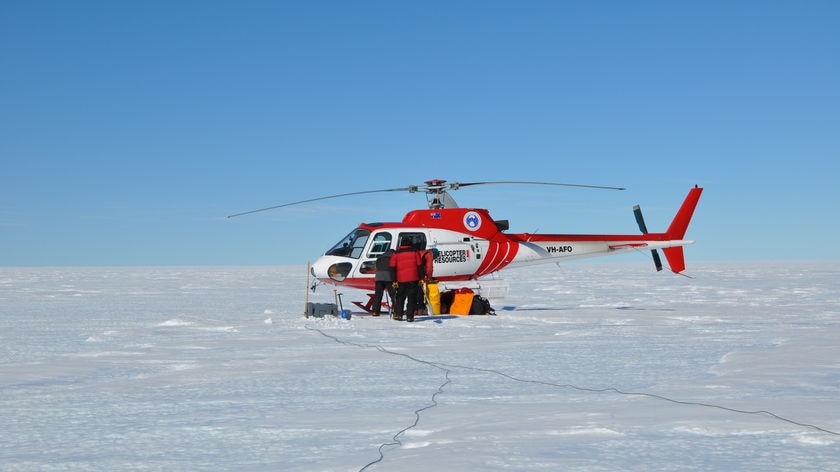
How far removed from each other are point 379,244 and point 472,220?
206 centimetres

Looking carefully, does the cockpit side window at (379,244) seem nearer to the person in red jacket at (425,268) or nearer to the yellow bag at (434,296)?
the person in red jacket at (425,268)

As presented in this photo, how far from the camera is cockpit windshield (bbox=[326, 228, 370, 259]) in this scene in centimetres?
1383

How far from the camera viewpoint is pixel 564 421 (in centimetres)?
455

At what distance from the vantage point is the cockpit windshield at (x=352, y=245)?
13828 mm

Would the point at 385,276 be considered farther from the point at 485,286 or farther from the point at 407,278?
the point at 485,286

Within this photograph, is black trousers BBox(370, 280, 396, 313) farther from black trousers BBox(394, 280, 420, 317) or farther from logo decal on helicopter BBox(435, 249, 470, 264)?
logo decal on helicopter BBox(435, 249, 470, 264)

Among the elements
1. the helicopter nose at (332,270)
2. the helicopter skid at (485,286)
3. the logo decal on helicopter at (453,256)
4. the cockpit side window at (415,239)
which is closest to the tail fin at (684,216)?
the helicopter skid at (485,286)

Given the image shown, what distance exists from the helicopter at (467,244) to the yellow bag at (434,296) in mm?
322

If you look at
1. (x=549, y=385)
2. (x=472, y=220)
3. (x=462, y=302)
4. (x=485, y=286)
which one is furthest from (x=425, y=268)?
(x=549, y=385)

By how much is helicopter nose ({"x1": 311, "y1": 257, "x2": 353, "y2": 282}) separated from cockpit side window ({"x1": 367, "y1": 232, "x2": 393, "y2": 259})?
1.56ft

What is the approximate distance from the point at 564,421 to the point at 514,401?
766mm

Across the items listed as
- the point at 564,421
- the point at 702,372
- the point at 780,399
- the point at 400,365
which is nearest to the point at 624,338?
the point at 702,372

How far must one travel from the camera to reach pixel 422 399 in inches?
212

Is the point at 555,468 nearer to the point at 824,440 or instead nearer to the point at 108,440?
the point at 824,440
